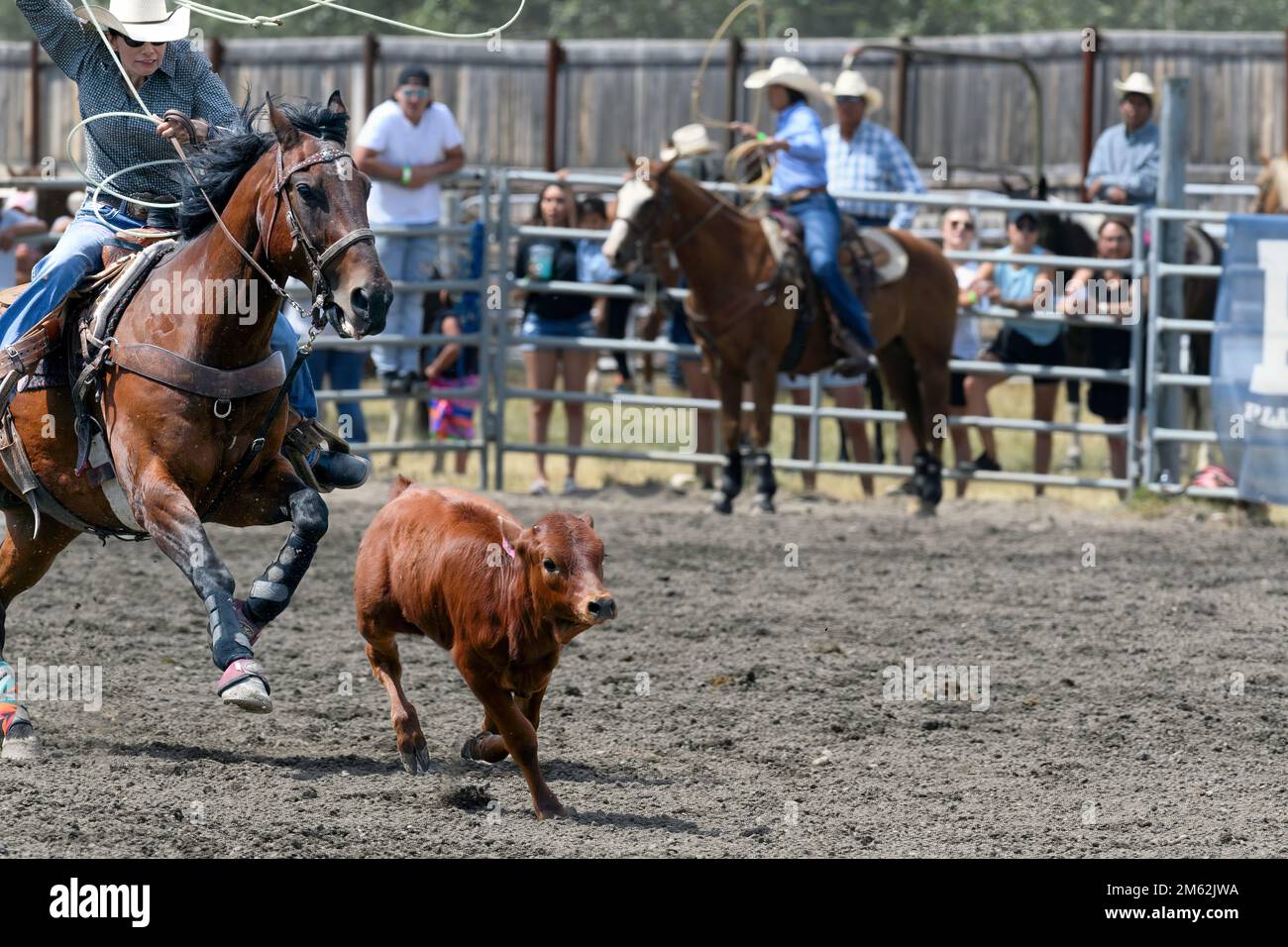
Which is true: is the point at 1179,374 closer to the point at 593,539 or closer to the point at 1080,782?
the point at 1080,782

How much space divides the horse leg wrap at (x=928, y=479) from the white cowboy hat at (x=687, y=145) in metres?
2.32

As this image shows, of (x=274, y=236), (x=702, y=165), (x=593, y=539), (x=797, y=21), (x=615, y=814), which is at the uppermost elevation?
(x=797, y=21)

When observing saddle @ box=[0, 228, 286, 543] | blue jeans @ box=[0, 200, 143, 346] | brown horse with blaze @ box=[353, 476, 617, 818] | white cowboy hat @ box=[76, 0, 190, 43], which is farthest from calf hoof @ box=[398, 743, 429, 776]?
white cowboy hat @ box=[76, 0, 190, 43]

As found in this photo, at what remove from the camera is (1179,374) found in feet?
37.1

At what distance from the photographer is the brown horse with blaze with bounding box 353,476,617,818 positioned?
491 cm

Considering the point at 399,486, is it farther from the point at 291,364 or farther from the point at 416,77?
the point at 416,77

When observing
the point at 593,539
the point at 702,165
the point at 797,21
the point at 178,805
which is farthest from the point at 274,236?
the point at 797,21

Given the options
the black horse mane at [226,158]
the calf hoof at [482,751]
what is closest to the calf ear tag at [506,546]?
the calf hoof at [482,751]

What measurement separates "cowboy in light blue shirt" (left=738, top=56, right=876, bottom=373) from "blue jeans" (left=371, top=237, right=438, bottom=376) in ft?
7.66

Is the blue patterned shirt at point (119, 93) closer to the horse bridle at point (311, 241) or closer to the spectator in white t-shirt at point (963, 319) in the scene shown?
the horse bridle at point (311, 241)

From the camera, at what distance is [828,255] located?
36.4 feet

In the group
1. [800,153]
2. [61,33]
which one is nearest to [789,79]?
[800,153]

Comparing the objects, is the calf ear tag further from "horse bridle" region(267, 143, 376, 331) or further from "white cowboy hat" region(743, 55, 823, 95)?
"white cowboy hat" region(743, 55, 823, 95)

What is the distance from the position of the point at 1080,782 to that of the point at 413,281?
730 centimetres
